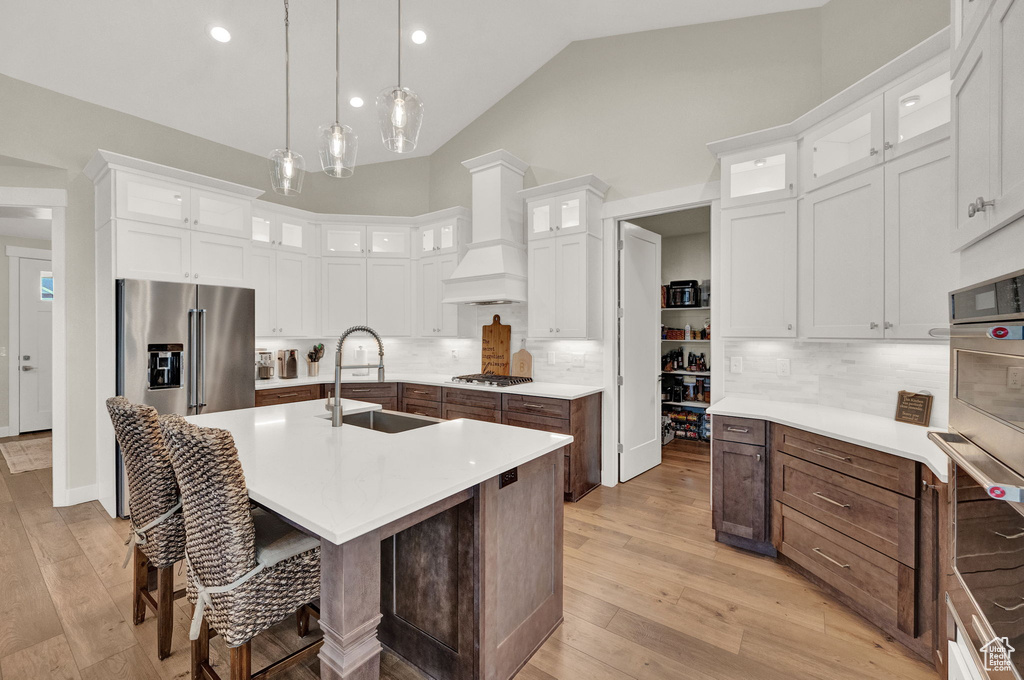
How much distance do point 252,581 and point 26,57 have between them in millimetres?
4495

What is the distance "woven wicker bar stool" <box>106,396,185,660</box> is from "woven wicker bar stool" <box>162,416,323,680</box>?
1.27 feet

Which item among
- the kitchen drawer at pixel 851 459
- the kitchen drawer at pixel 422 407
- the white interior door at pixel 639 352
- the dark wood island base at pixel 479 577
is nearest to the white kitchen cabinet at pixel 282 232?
the kitchen drawer at pixel 422 407

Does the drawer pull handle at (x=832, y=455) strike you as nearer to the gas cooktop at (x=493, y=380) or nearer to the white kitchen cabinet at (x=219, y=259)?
the gas cooktop at (x=493, y=380)

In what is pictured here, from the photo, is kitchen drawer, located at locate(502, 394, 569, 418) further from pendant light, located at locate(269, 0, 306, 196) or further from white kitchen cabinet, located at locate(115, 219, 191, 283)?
white kitchen cabinet, located at locate(115, 219, 191, 283)

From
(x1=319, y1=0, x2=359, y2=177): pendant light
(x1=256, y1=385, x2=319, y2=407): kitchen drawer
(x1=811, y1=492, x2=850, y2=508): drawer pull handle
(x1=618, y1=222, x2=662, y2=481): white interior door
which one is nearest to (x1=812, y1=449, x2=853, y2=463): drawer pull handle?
(x1=811, y1=492, x2=850, y2=508): drawer pull handle

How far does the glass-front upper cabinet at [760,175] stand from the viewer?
281cm

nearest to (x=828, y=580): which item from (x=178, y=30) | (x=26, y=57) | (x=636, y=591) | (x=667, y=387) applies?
(x=636, y=591)

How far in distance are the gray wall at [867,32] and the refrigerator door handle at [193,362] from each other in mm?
5181

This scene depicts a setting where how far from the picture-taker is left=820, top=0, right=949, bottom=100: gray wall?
2505 mm

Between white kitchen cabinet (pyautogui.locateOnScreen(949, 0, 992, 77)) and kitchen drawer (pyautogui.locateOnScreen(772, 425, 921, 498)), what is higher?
white kitchen cabinet (pyautogui.locateOnScreen(949, 0, 992, 77))

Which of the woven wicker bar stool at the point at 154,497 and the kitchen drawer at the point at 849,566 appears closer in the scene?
the woven wicker bar stool at the point at 154,497

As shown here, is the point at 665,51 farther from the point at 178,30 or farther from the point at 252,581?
the point at 252,581

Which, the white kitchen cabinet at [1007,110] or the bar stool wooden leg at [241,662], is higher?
the white kitchen cabinet at [1007,110]

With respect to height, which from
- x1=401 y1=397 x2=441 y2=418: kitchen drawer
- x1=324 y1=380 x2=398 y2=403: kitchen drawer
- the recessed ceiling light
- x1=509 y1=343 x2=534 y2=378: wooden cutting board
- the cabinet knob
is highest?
the recessed ceiling light
